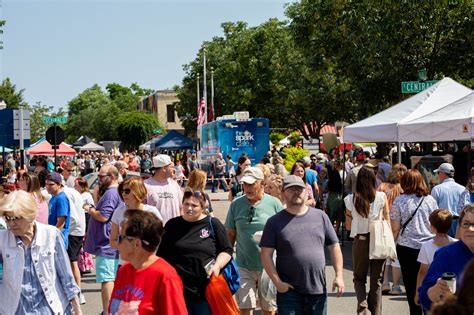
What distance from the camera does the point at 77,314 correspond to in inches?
226

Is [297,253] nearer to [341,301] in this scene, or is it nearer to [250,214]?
[250,214]

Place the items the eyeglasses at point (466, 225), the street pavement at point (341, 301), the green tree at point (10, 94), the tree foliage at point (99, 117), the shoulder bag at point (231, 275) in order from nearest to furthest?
1. the eyeglasses at point (466, 225)
2. the shoulder bag at point (231, 275)
3. the street pavement at point (341, 301)
4. the green tree at point (10, 94)
5. the tree foliage at point (99, 117)

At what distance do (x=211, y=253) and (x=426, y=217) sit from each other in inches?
124

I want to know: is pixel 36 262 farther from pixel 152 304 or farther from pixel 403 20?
pixel 403 20

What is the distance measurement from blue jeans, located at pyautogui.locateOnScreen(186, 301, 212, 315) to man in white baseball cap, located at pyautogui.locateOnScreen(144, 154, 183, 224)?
2.80 m

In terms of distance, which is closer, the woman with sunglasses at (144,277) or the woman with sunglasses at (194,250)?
the woman with sunglasses at (144,277)

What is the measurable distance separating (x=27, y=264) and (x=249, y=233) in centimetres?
275

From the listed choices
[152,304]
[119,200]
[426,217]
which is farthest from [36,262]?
[426,217]

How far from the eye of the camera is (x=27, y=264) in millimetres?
5555

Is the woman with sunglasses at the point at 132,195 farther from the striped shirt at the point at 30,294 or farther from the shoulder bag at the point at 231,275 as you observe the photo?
the striped shirt at the point at 30,294

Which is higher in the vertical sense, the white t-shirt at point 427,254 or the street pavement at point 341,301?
the white t-shirt at point 427,254

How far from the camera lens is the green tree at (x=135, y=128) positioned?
89125 millimetres

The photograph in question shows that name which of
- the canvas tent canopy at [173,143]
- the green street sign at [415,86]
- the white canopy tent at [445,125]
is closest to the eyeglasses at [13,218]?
the white canopy tent at [445,125]

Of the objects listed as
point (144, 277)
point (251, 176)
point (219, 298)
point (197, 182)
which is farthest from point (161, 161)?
point (144, 277)
